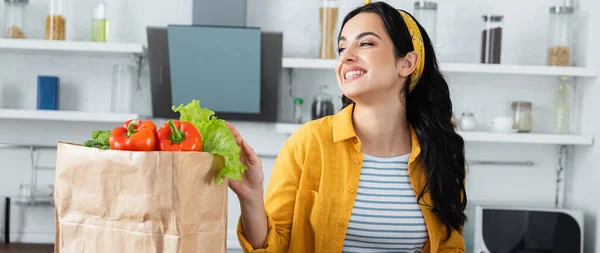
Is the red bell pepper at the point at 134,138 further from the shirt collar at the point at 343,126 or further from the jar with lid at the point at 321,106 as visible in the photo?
the jar with lid at the point at 321,106

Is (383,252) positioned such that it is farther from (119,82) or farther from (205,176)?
(119,82)

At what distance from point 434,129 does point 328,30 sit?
127 centimetres

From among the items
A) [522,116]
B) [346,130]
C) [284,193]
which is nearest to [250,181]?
[284,193]

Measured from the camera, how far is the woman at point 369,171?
64.6 inches

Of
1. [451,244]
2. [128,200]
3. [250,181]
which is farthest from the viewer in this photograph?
[451,244]

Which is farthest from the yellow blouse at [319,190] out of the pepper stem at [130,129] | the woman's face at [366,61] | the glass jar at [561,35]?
the glass jar at [561,35]

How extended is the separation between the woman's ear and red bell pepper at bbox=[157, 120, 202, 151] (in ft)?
2.23

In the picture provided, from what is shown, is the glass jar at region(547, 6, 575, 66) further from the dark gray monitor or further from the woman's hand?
the woman's hand

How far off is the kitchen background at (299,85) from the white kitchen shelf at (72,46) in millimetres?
166

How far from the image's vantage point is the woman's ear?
67.2 inches

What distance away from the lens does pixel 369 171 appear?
1681 mm

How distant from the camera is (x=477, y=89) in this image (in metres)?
3.21

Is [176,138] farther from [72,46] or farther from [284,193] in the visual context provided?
[72,46]

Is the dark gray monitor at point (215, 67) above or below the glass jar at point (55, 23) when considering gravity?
below
